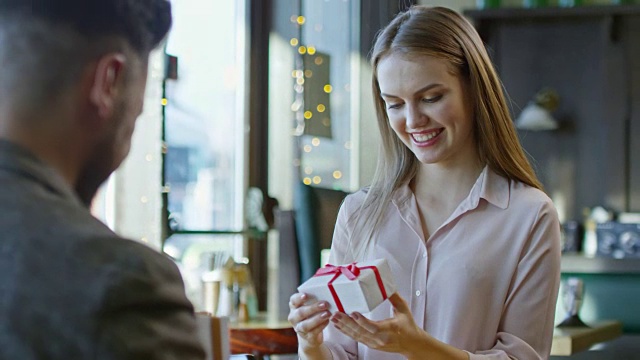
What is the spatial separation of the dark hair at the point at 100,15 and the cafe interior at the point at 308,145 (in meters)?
2.42

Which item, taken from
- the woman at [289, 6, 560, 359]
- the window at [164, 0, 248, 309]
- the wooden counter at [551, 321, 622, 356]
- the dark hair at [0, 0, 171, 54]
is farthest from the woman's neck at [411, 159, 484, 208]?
the window at [164, 0, 248, 309]

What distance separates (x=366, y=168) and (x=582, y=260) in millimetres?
1344

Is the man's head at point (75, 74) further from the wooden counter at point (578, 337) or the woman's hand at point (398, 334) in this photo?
the wooden counter at point (578, 337)

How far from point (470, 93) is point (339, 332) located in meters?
0.48

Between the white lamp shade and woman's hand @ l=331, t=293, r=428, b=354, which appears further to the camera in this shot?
the white lamp shade

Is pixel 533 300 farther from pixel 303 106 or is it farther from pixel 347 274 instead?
pixel 303 106

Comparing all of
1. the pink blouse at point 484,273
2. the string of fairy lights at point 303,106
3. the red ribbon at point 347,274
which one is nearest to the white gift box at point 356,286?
the red ribbon at point 347,274

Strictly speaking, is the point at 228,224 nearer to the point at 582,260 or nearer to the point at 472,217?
the point at 582,260

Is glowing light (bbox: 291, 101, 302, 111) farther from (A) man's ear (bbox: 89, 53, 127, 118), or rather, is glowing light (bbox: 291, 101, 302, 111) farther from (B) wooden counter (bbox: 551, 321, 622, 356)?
(A) man's ear (bbox: 89, 53, 127, 118)

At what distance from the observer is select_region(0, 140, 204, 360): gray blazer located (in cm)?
62

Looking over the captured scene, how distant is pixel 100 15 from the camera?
0.66m

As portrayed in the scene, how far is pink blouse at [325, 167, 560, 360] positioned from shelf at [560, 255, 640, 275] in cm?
411

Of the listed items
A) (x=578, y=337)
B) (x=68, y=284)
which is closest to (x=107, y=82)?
(x=68, y=284)

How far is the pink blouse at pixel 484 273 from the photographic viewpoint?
167 cm
